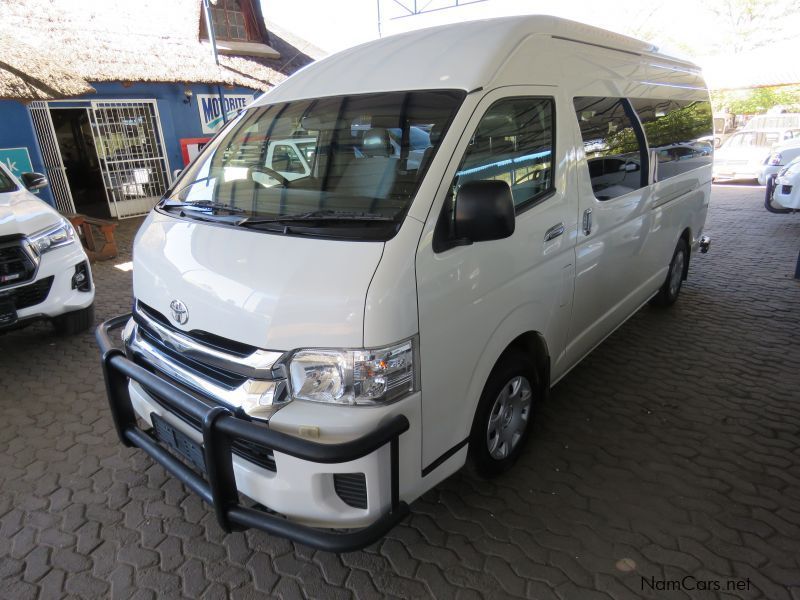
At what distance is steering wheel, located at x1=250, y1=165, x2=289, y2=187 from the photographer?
2663 millimetres

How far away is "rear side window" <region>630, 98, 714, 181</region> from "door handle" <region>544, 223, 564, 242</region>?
4.90 ft

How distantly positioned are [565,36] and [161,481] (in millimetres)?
3463

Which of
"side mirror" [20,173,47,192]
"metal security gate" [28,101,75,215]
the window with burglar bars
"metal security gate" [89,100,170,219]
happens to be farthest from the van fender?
the window with burglar bars

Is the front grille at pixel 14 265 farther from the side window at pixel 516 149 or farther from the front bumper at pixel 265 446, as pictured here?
the side window at pixel 516 149

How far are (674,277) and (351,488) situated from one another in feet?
15.1

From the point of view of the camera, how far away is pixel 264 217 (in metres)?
2.35

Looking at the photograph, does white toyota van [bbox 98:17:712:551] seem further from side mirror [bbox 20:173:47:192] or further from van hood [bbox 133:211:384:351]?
side mirror [bbox 20:173:47:192]

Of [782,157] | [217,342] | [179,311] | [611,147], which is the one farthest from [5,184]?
[782,157]

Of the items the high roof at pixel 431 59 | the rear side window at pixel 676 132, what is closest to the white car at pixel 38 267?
the high roof at pixel 431 59

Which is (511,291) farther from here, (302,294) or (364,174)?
(302,294)

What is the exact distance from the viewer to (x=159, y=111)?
37.9ft

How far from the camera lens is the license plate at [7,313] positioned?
4133 millimetres

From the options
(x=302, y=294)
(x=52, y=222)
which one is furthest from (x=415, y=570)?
(x=52, y=222)

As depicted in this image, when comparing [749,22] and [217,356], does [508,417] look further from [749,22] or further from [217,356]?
[749,22]
